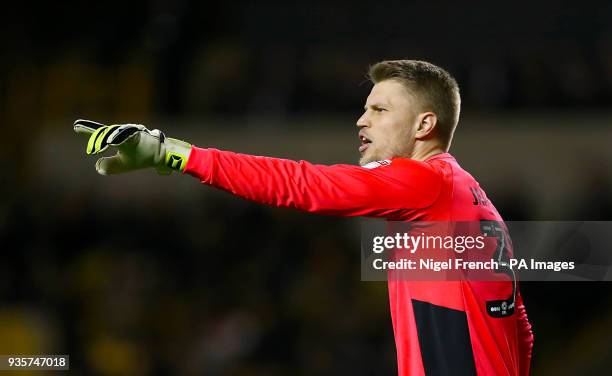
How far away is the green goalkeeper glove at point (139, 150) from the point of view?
2770 millimetres

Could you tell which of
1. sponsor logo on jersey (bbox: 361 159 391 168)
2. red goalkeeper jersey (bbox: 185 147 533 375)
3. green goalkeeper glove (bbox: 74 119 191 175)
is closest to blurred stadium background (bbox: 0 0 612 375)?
red goalkeeper jersey (bbox: 185 147 533 375)

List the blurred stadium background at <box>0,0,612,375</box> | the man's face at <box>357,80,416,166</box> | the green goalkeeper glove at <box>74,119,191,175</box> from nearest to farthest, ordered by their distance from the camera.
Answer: the green goalkeeper glove at <box>74,119,191,175</box>, the man's face at <box>357,80,416,166</box>, the blurred stadium background at <box>0,0,612,375</box>

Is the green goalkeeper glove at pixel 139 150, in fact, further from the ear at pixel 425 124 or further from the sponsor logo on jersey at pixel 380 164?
the ear at pixel 425 124

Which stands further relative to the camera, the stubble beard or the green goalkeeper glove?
the stubble beard

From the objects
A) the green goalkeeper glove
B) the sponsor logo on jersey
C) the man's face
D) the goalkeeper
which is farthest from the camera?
the man's face

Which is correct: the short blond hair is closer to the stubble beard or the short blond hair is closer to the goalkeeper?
the goalkeeper

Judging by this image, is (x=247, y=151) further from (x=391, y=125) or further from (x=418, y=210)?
(x=418, y=210)

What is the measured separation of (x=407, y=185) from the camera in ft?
10.00

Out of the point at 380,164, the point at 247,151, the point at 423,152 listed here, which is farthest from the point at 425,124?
the point at 247,151

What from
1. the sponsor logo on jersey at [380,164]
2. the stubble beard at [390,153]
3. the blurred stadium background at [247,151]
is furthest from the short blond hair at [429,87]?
the blurred stadium background at [247,151]

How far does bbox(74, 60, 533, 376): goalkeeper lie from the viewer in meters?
2.89

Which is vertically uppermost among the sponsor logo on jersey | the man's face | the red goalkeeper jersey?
the man's face

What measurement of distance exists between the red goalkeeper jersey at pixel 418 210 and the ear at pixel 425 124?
101 mm

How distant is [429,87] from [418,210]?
0.56 metres
